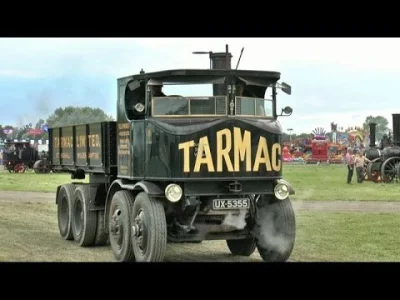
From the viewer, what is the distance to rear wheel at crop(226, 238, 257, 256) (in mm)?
9492

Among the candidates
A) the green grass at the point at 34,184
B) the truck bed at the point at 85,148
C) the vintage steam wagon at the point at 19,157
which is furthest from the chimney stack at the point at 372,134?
the vintage steam wagon at the point at 19,157

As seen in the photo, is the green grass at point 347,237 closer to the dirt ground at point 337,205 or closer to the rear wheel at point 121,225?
the dirt ground at point 337,205

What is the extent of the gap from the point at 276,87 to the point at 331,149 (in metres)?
47.0

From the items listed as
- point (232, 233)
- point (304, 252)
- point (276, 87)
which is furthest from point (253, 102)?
point (304, 252)

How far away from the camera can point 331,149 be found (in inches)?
2153

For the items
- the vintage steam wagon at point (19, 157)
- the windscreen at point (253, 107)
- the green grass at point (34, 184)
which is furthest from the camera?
the vintage steam wagon at point (19, 157)

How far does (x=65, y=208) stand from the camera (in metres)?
11.9

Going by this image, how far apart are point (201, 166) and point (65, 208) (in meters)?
4.81

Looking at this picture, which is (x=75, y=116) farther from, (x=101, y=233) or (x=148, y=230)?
(x=148, y=230)

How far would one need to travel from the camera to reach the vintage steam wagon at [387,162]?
91.4ft

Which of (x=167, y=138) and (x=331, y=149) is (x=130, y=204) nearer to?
(x=167, y=138)

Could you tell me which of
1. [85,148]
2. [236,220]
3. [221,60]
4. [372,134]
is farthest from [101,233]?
[372,134]

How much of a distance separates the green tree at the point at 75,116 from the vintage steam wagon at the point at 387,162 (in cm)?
1716

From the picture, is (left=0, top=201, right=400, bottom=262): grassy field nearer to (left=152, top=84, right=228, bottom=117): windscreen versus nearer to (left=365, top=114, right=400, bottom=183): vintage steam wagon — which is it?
(left=152, top=84, right=228, bottom=117): windscreen
